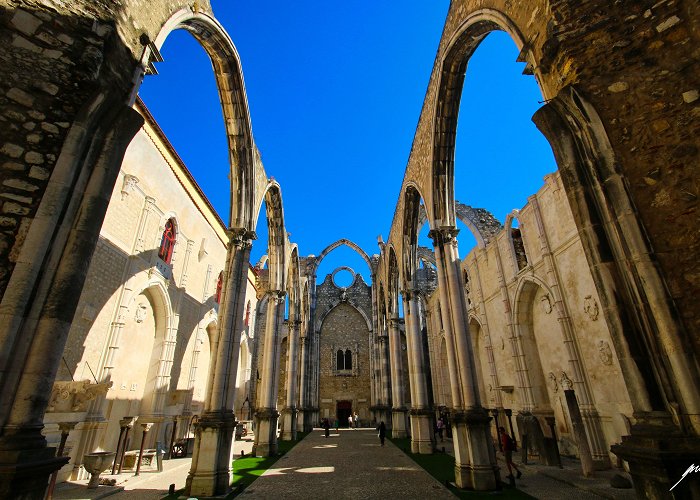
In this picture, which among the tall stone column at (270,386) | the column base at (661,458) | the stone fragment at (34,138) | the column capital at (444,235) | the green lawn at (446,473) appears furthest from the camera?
the tall stone column at (270,386)

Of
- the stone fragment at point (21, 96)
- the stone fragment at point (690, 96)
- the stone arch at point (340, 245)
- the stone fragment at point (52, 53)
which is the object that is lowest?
the stone fragment at point (690, 96)

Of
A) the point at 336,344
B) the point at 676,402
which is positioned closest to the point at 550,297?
the point at 676,402

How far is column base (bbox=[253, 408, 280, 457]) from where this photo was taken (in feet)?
37.6

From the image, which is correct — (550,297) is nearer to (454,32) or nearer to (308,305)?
(454,32)

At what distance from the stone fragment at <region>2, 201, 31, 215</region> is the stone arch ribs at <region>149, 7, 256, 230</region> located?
5563mm

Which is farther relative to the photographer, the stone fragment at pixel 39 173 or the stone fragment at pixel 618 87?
the stone fragment at pixel 618 87

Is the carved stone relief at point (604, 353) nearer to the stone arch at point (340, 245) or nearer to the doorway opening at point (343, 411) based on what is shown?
the stone arch at point (340, 245)

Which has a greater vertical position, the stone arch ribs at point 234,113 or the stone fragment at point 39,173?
the stone arch ribs at point 234,113

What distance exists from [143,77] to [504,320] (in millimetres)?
13712

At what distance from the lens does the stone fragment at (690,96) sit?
10.7 ft

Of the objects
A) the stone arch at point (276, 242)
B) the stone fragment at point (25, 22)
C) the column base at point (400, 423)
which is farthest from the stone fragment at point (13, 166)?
the column base at point (400, 423)

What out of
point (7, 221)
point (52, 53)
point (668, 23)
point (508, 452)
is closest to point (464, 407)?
point (508, 452)

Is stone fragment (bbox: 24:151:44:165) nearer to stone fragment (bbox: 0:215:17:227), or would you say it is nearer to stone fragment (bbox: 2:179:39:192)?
stone fragment (bbox: 2:179:39:192)

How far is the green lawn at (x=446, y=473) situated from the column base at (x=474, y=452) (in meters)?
0.18
